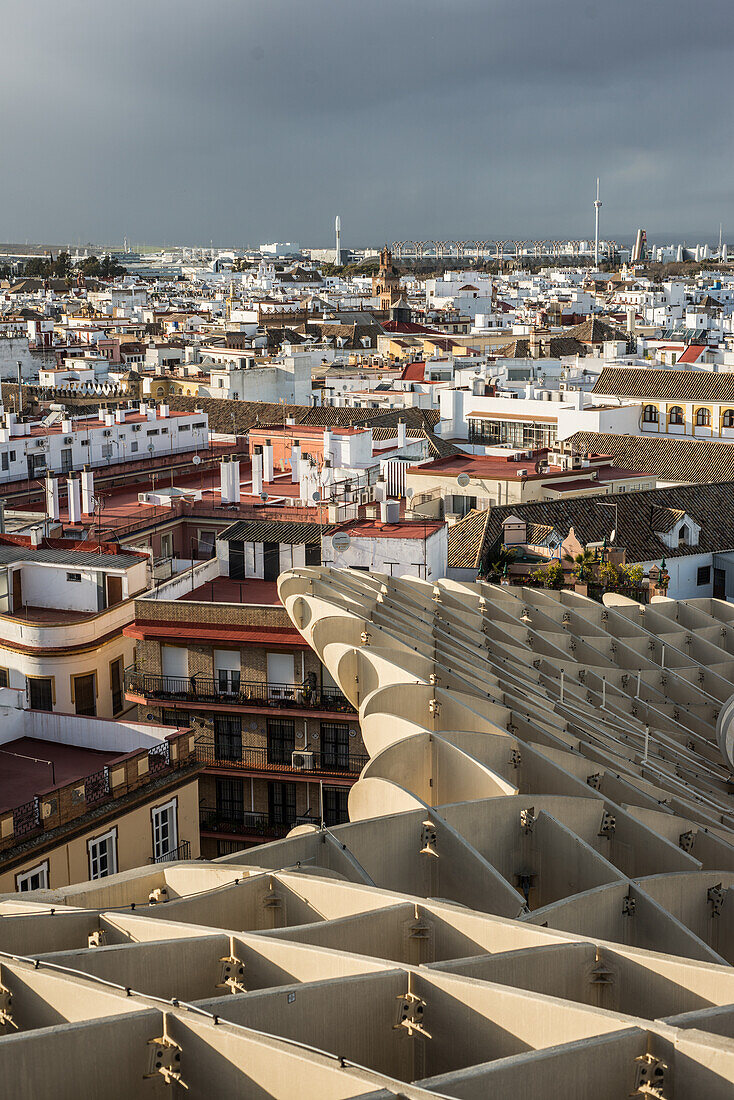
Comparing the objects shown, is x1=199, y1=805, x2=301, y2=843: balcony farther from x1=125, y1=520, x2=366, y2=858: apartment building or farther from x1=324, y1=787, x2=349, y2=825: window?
x1=324, y1=787, x2=349, y2=825: window

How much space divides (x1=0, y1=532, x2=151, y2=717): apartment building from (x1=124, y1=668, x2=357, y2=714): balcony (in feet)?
2.11

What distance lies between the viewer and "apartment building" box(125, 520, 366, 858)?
21.5 meters

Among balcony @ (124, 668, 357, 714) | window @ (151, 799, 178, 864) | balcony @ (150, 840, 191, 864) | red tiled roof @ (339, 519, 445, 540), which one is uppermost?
red tiled roof @ (339, 519, 445, 540)

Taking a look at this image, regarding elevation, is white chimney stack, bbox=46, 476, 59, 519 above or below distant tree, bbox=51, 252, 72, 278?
below

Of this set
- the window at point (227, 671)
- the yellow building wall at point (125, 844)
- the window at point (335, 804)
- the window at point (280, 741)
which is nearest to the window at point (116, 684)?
the window at point (227, 671)

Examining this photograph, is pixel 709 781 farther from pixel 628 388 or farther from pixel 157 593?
pixel 628 388

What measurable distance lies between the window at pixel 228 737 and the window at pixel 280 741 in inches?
20.8

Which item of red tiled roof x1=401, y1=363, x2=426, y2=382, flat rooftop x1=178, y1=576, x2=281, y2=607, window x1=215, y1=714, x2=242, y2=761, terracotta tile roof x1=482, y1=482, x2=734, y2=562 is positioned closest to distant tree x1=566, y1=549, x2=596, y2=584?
terracotta tile roof x1=482, y1=482, x2=734, y2=562

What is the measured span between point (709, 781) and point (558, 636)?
469 cm

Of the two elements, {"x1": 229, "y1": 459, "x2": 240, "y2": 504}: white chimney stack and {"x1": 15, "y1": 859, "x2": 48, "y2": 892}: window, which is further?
{"x1": 229, "y1": 459, "x2": 240, "y2": 504}: white chimney stack

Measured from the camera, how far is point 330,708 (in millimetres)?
21391

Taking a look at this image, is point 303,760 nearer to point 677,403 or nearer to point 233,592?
point 233,592

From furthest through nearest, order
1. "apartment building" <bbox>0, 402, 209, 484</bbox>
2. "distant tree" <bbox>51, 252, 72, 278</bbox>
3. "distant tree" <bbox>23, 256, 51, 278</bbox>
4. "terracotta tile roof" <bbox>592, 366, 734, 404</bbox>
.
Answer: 1. "distant tree" <bbox>23, 256, 51, 278</bbox>
2. "distant tree" <bbox>51, 252, 72, 278</bbox>
3. "terracotta tile roof" <bbox>592, 366, 734, 404</bbox>
4. "apartment building" <bbox>0, 402, 209, 484</bbox>

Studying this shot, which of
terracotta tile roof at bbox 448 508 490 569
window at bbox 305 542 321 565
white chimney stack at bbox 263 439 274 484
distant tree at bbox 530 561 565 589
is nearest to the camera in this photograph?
window at bbox 305 542 321 565
